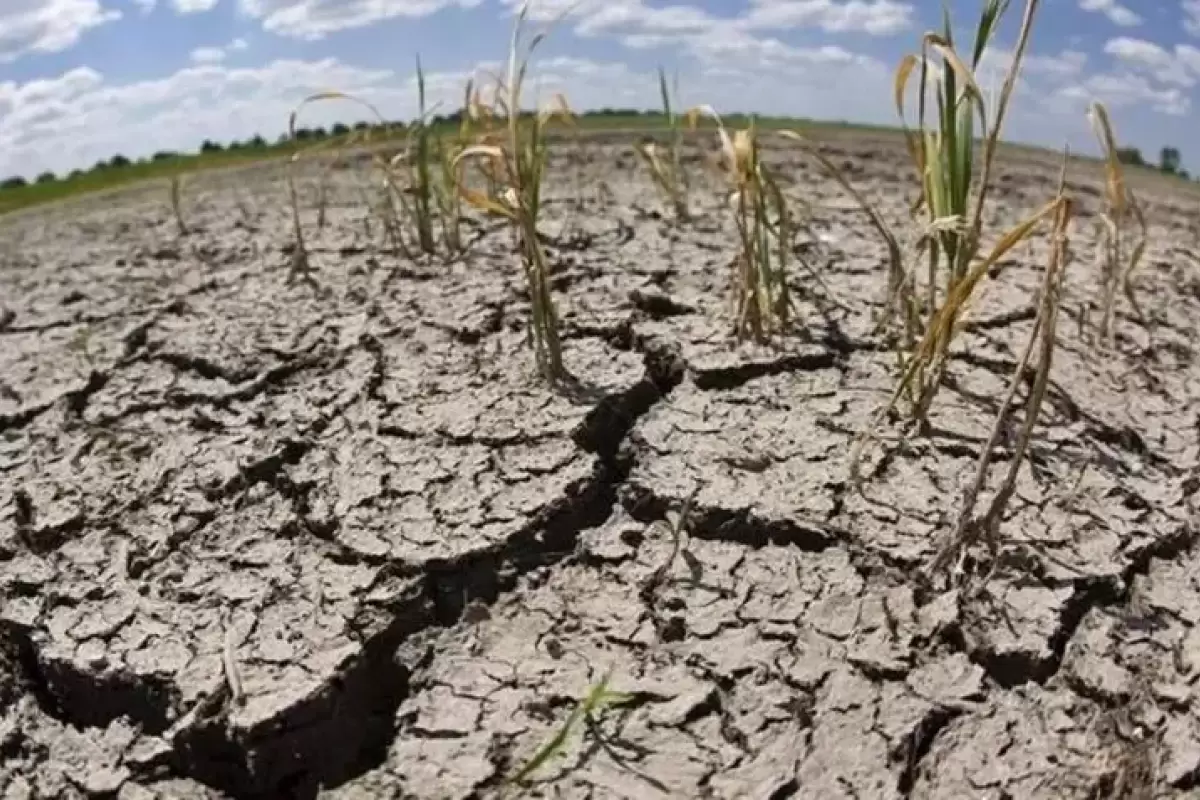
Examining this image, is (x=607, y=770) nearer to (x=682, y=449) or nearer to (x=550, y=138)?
(x=682, y=449)

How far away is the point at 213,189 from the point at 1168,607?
3900 millimetres

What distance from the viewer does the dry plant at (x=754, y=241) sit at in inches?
73.3

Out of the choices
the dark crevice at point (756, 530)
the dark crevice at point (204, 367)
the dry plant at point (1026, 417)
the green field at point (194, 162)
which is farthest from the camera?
the green field at point (194, 162)

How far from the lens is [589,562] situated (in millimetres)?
1484

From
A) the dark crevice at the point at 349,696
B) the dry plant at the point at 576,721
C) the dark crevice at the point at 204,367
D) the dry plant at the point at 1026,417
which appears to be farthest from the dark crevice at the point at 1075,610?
the dark crevice at the point at 204,367

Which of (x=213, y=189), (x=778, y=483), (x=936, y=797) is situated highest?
(x=213, y=189)

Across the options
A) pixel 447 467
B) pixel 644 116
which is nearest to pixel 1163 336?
pixel 447 467

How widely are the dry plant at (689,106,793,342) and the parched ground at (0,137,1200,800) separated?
0.17 ft

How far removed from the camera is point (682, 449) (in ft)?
5.49

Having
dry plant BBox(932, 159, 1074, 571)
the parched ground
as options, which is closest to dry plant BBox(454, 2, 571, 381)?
the parched ground

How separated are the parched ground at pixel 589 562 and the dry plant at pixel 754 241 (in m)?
0.05

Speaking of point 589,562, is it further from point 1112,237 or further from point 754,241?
point 1112,237

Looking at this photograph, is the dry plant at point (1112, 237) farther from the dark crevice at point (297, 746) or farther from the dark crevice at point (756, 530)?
the dark crevice at point (297, 746)

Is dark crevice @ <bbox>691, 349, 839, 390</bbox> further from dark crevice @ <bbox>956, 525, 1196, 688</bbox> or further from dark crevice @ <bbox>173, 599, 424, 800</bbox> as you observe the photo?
dark crevice @ <bbox>173, 599, 424, 800</bbox>
